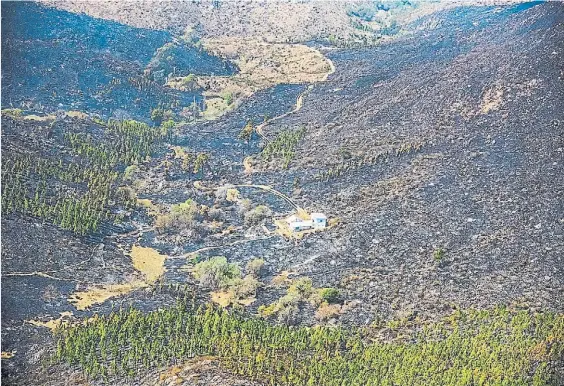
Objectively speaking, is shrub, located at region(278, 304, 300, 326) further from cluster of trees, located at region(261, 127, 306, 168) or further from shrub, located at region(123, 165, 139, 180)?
shrub, located at region(123, 165, 139, 180)

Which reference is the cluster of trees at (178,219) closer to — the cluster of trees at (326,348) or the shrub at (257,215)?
the shrub at (257,215)

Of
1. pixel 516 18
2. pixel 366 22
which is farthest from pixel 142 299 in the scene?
pixel 366 22

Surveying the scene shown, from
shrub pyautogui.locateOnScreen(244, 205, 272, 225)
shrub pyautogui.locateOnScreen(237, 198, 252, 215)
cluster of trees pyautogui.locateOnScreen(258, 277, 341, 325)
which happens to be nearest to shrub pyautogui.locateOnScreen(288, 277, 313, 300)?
cluster of trees pyautogui.locateOnScreen(258, 277, 341, 325)

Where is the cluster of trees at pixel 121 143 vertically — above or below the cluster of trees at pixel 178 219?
above

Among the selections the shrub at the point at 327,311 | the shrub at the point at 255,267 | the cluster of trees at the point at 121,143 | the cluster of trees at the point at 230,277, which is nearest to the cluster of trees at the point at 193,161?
the cluster of trees at the point at 121,143

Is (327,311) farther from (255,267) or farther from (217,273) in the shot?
(217,273)
